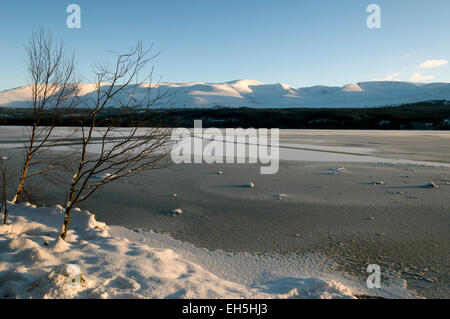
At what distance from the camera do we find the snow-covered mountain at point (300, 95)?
92.9 metres

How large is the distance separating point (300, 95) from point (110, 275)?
130 meters

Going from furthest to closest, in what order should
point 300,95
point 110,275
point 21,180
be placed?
1. point 300,95
2. point 21,180
3. point 110,275

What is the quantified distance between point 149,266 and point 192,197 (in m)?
2.98

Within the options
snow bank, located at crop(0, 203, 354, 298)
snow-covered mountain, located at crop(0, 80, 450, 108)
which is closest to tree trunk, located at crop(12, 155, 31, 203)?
snow bank, located at crop(0, 203, 354, 298)

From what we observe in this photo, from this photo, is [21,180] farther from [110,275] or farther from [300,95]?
[300,95]

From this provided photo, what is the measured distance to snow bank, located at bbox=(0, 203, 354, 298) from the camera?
2.27 m

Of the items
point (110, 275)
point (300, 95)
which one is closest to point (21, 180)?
point (110, 275)

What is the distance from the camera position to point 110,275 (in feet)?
8.63

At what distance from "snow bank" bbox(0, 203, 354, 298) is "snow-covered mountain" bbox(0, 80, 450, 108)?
280 feet

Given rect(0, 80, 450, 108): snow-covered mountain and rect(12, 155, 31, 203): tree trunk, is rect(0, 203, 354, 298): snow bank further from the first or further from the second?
rect(0, 80, 450, 108): snow-covered mountain

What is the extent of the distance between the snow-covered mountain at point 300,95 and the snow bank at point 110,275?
85193 millimetres

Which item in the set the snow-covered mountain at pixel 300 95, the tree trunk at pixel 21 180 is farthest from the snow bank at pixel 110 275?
the snow-covered mountain at pixel 300 95

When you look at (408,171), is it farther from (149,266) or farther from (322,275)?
(149,266)
